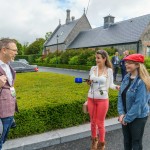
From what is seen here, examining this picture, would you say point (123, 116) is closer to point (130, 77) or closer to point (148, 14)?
point (130, 77)

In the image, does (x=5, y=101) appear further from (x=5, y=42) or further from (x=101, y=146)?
(x=101, y=146)

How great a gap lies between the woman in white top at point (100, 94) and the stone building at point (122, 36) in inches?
1092

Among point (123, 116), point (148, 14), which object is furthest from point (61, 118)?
point (148, 14)

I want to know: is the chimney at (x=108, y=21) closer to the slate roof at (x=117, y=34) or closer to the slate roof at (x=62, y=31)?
the slate roof at (x=117, y=34)

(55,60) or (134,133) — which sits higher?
(55,60)

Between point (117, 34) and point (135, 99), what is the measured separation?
112ft

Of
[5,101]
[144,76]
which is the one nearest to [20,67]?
[5,101]

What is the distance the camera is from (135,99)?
3.10 m

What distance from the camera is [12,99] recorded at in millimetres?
3072

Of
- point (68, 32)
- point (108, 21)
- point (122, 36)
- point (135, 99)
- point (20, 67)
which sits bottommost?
point (20, 67)

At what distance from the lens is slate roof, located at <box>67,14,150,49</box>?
31994 millimetres

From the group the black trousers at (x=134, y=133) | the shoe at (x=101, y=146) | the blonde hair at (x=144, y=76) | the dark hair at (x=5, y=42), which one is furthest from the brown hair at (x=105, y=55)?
the dark hair at (x=5, y=42)

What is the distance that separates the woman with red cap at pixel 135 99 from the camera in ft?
10.1

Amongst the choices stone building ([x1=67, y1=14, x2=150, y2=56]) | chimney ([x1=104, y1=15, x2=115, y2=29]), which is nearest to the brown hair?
stone building ([x1=67, y1=14, x2=150, y2=56])
